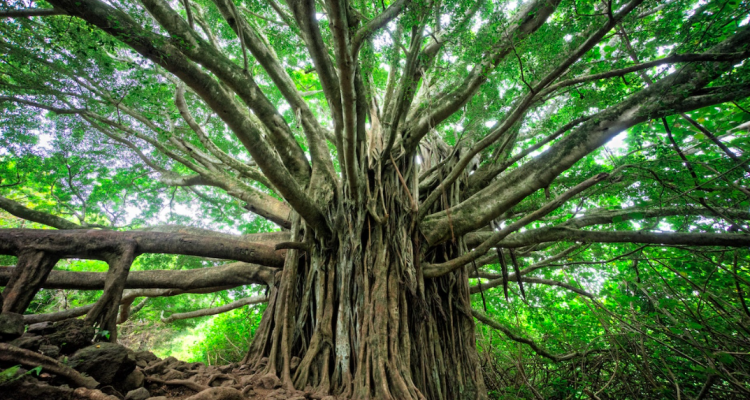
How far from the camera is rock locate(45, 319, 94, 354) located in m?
1.90

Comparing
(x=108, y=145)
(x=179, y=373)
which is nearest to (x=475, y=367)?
(x=179, y=373)

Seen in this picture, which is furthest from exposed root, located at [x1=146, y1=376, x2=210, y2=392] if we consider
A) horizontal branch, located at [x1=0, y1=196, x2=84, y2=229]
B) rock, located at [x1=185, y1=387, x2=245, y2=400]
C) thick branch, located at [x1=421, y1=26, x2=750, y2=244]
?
horizontal branch, located at [x1=0, y1=196, x2=84, y2=229]

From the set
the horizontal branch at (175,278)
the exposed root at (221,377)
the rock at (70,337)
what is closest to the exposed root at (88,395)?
the rock at (70,337)

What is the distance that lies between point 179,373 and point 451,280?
110 inches

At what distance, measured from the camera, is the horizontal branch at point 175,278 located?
3758mm

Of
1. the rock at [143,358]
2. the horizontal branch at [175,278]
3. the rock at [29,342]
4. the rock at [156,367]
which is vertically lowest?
the rock at [156,367]

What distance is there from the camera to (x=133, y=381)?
1.99 meters

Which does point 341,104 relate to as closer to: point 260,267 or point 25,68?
point 260,267

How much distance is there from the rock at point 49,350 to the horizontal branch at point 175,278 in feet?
7.51

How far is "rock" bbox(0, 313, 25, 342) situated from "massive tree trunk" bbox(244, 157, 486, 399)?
171cm

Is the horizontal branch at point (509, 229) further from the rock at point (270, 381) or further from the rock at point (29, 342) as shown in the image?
the rock at point (29, 342)

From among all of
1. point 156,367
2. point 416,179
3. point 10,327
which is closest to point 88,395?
point 10,327

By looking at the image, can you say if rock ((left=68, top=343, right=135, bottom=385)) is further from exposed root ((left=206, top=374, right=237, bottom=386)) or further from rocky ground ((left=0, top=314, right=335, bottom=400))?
exposed root ((left=206, top=374, right=237, bottom=386))

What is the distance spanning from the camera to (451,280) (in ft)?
12.2
